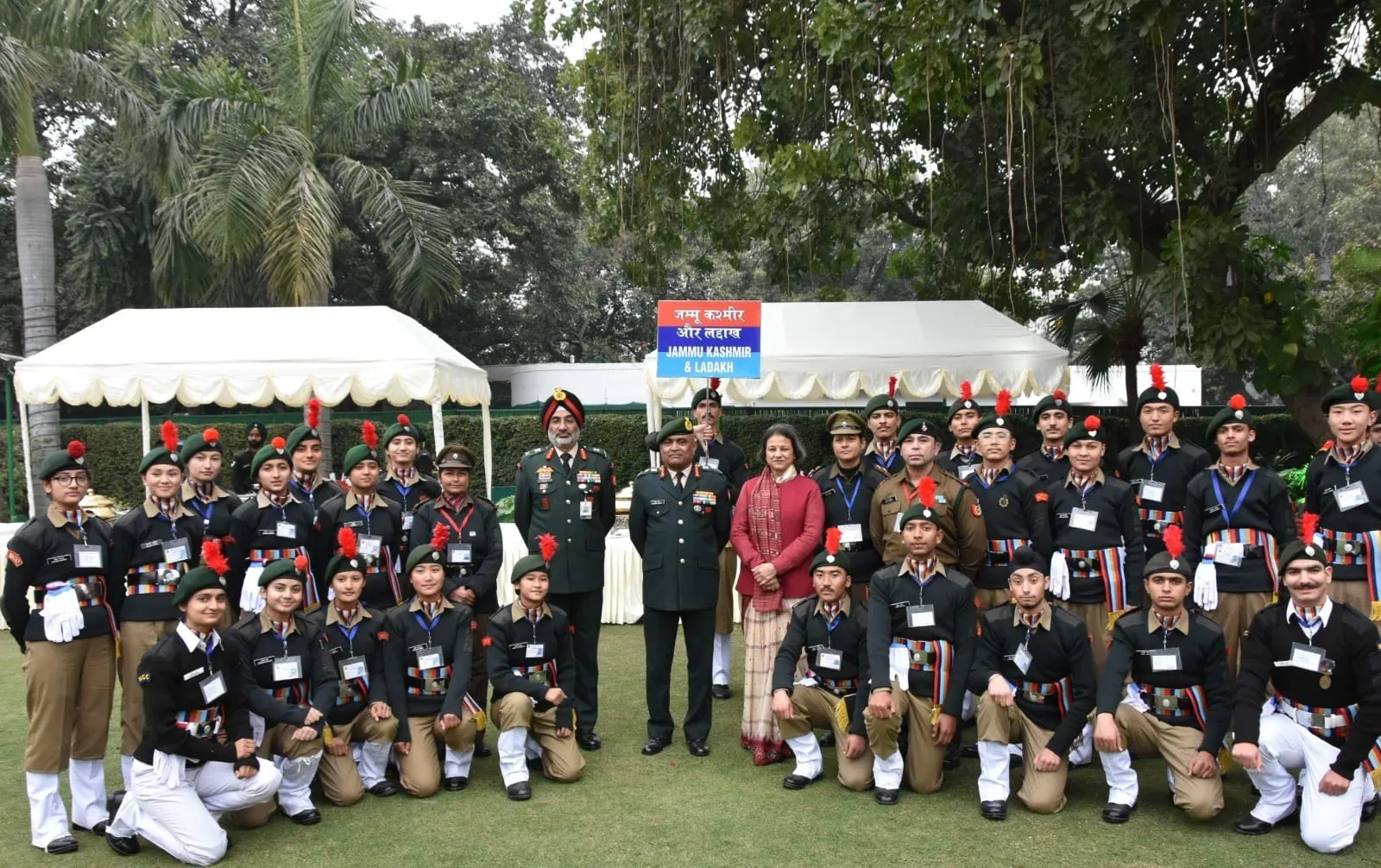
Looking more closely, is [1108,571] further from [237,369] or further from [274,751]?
[237,369]

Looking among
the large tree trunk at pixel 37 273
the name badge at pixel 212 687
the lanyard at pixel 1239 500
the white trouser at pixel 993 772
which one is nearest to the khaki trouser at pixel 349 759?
the name badge at pixel 212 687

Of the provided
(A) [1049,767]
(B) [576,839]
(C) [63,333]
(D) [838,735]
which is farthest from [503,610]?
(C) [63,333]

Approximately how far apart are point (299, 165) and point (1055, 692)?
13.5 metres

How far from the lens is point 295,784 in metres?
4.93

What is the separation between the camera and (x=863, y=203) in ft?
36.5

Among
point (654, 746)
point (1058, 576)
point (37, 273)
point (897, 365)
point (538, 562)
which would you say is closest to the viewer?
point (1058, 576)

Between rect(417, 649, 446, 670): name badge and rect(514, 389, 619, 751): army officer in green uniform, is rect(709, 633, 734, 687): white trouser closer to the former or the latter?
rect(514, 389, 619, 751): army officer in green uniform

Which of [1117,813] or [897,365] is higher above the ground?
[897,365]

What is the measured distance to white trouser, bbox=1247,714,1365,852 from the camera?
170 inches

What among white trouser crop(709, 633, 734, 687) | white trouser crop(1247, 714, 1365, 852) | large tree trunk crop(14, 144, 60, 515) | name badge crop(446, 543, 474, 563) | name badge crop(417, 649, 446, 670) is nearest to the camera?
white trouser crop(1247, 714, 1365, 852)

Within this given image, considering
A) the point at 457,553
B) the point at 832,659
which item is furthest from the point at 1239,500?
the point at 457,553

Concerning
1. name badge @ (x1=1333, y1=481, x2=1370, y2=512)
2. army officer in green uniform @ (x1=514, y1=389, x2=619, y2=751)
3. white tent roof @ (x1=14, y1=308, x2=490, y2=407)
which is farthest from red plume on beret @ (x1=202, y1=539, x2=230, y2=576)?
white tent roof @ (x1=14, y1=308, x2=490, y2=407)

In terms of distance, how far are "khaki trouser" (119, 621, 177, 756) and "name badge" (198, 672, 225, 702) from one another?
0.56 m

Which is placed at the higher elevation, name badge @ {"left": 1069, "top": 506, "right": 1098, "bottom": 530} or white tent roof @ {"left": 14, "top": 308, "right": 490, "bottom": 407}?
white tent roof @ {"left": 14, "top": 308, "right": 490, "bottom": 407}
